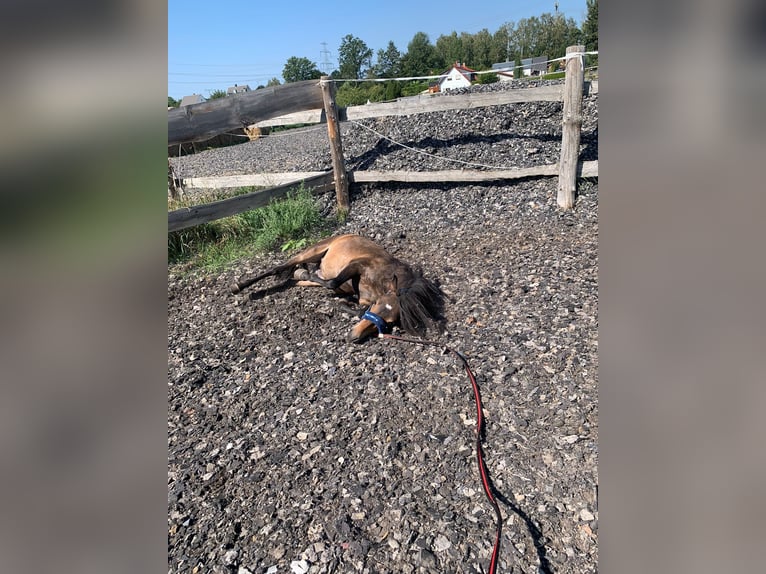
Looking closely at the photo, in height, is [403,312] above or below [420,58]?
below

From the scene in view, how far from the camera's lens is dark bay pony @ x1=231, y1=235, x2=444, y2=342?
3.43m

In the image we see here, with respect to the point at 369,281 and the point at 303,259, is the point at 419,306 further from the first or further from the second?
the point at 303,259

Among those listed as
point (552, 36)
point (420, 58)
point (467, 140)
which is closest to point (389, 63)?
point (420, 58)

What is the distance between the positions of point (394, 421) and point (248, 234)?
140 inches

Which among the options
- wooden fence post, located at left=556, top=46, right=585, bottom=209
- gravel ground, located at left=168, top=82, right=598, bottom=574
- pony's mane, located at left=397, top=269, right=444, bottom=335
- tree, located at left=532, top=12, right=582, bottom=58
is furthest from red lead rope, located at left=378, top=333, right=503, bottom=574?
tree, located at left=532, top=12, right=582, bottom=58

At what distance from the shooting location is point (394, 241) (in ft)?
16.5

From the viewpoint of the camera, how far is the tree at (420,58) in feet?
203

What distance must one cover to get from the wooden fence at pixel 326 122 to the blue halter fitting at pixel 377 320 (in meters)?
2.18

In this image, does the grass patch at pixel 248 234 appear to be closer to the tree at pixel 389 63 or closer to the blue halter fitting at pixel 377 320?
the blue halter fitting at pixel 377 320

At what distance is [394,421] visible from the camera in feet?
8.38
